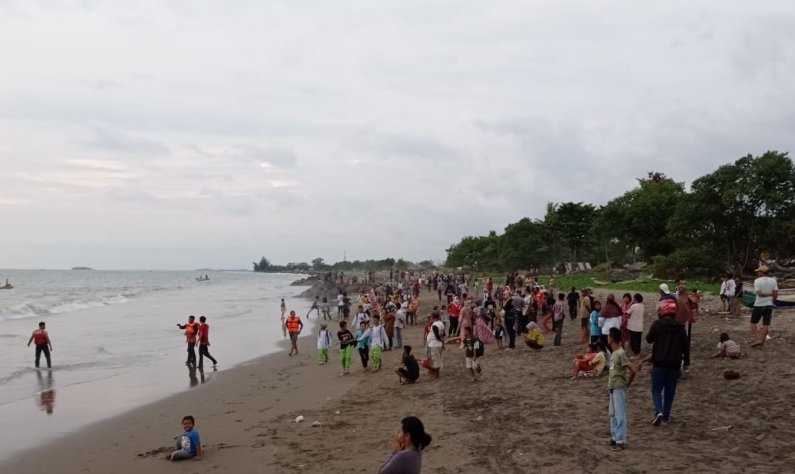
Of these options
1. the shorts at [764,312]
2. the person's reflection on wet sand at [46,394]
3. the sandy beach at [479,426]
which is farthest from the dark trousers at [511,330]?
the person's reflection on wet sand at [46,394]

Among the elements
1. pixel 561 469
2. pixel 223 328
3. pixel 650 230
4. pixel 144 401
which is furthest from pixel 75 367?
pixel 650 230

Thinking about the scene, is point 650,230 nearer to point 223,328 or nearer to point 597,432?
point 223,328

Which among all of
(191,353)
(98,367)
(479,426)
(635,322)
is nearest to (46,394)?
(191,353)

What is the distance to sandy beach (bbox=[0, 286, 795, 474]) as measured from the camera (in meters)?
7.60

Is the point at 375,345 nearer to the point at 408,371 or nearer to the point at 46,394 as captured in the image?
the point at 408,371

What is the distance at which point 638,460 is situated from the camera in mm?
7262

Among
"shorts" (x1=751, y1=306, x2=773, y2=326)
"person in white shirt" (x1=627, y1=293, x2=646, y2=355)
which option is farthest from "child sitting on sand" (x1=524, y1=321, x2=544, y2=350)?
"shorts" (x1=751, y1=306, x2=773, y2=326)

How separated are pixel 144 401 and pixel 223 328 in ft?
61.5

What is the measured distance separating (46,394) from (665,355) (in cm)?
1411

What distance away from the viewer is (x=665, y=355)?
8133 millimetres

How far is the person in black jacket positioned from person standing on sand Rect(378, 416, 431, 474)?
4406 millimetres

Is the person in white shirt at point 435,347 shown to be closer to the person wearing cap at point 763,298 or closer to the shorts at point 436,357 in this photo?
the shorts at point 436,357

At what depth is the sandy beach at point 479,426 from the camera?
7.60m

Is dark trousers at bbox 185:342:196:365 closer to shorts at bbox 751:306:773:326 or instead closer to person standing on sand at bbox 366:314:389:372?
person standing on sand at bbox 366:314:389:372
